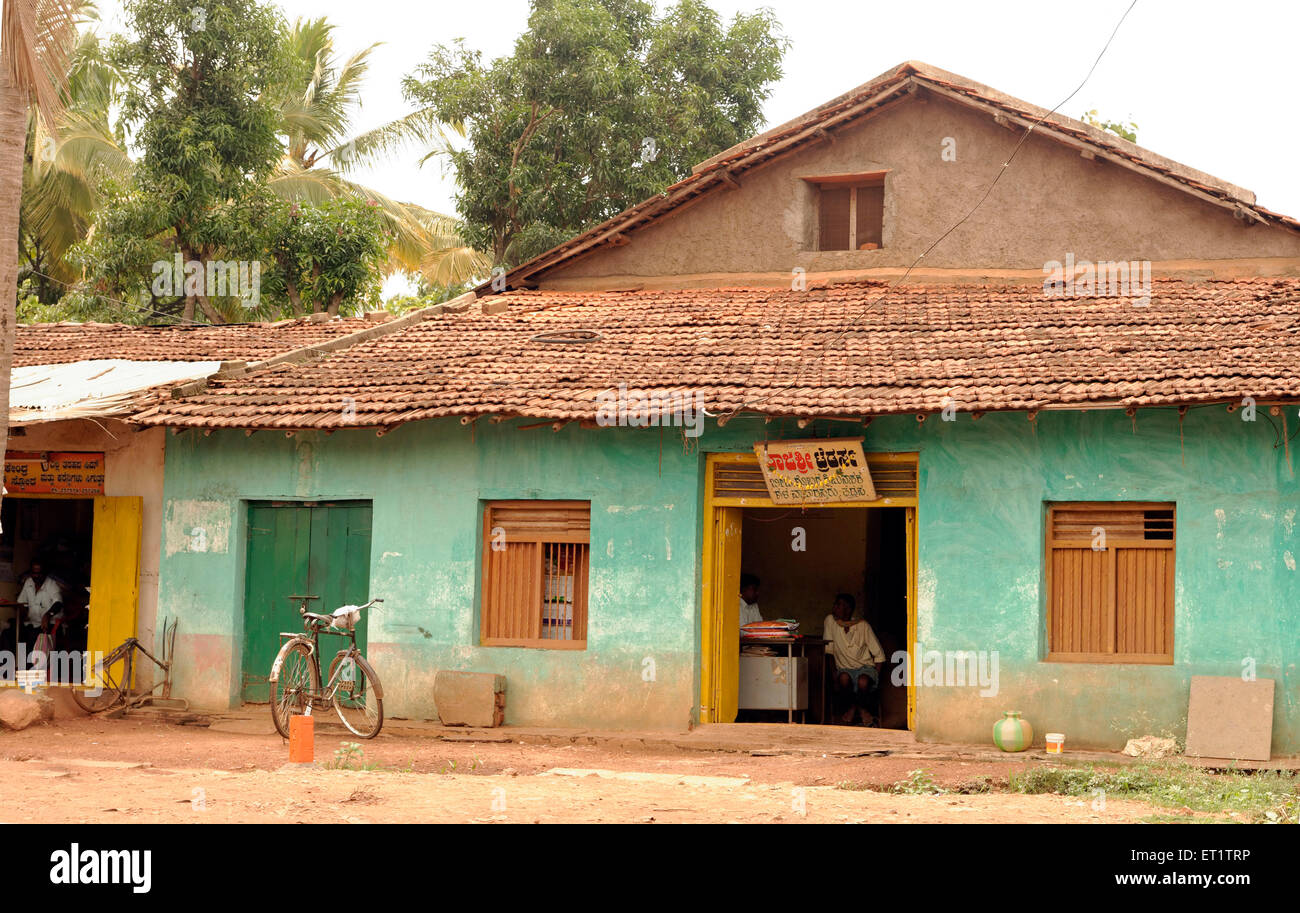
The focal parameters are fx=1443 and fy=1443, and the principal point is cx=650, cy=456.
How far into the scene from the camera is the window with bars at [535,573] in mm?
13461

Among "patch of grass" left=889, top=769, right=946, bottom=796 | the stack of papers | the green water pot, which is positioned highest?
the stack of papers

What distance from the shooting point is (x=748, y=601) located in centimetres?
1484

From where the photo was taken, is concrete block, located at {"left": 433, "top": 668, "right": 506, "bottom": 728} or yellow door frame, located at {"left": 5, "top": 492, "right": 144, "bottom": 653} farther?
yellow door frame, located at {"left": 5, "top": 492, "right": 144, "bottom": 653}

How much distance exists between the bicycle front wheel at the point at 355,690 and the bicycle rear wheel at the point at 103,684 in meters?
2.71

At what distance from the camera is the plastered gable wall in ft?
48.3

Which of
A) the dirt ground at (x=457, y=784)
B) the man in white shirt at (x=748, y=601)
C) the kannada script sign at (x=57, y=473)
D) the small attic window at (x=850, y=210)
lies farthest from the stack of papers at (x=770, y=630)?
the kannada script sign at (x=57, y=473)

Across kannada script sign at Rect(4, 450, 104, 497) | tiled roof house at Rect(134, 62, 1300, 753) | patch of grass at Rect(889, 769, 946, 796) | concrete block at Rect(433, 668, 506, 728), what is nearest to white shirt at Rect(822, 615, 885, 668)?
tiled roof house at Rect(134, 62, 1300, 753)

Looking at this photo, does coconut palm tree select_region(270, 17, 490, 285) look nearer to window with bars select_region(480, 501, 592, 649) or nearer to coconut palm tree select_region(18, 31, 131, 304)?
coconut palm tree select_region(18, 31, 131, 304)

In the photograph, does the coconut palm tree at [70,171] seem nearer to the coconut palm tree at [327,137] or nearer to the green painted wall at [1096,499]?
the coconut palm tree at [327,137]

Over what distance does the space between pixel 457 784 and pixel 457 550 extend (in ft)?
12.9

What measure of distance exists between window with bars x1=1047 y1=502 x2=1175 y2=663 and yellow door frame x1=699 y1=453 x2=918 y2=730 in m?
1.22

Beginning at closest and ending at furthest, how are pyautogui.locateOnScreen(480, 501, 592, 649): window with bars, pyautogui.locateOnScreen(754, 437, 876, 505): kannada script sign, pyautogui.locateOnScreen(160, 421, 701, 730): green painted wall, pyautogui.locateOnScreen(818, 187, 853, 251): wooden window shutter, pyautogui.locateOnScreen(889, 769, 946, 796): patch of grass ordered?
pyautogui.locateOnScreen(889, 769, 946, 796): patch of grass → pyautogui.locateOnScreen(754, 437, 876, 505): kannada script sign → pyautogui.locateOnScreen(160, 421, 701, 730): green painted wall → pyautogui.locateOnScreen(480, 501, 592, 649): window with bars → pyautogui.locateOnScreen(818, 187, 853, 251): wooden window shutter

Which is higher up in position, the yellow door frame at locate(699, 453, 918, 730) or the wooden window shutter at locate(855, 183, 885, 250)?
the wooden window shutter at locate(855, 183, 885, 250)
